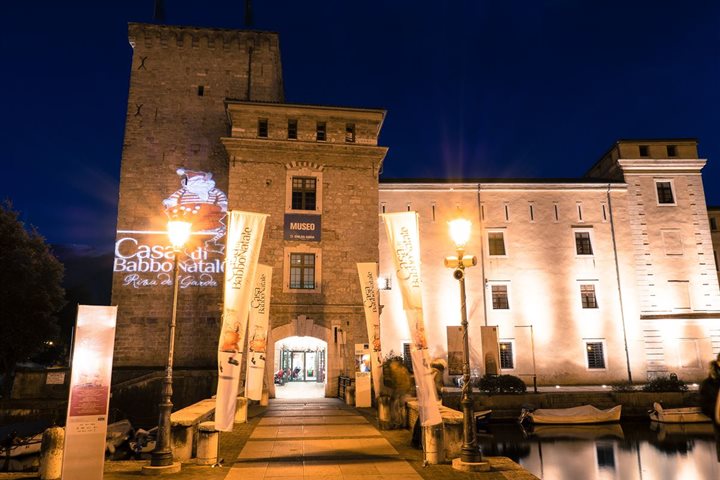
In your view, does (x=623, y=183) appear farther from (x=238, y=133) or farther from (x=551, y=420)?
(x=238, y=133)

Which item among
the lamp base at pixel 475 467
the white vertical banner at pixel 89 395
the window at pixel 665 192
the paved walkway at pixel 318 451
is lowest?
the paved walkway at pixel 318 451

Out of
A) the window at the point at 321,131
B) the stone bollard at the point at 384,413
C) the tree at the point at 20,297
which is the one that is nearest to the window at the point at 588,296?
the window at the point at 321,131

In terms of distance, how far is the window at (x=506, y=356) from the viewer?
100.0 ft

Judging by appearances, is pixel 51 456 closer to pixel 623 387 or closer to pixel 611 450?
pixel 611 450

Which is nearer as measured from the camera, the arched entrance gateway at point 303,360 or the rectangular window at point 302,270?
the arched entrance gateway at point 303,360

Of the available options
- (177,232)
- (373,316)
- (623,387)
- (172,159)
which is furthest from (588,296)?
(177,232)

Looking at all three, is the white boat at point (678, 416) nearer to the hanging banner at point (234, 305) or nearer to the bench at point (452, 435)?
the bench at point (452, 435)

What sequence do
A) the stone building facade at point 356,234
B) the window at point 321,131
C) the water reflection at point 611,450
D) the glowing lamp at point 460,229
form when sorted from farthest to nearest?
the window at point 321,131 < the stone building facade at point 356,234 < the water reflection at point 611,450 < the glowing lamp at point 460,229

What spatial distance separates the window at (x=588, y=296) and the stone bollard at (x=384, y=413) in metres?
20.5

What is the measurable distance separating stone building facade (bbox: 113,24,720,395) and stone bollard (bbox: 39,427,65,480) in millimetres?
13505

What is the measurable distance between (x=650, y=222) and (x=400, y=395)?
24.9 m

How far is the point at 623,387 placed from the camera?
2766 cm

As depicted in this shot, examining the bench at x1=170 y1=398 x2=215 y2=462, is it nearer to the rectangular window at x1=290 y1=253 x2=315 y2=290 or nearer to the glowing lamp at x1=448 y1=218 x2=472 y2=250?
the glowing lamp at x1=448 y1=218 x2=472 y2=250

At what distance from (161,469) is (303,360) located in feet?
84.4
